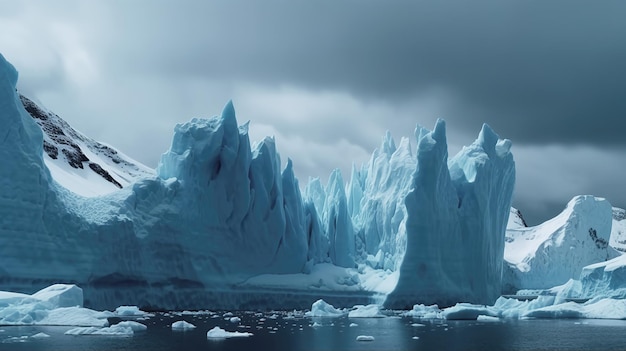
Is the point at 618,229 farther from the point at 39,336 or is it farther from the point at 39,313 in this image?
the point at 39,336

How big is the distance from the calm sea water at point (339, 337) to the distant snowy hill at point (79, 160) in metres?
32.9

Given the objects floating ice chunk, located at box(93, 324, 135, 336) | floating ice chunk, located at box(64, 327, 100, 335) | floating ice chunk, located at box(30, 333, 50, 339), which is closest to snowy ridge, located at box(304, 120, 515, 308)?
floating ice chunk, located at box(93, 324, 135, 336)

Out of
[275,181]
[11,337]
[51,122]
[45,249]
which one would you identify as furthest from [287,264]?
[51,122]

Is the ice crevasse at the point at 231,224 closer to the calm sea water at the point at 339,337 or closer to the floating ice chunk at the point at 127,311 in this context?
the floating ice chunk at the point at 127,311

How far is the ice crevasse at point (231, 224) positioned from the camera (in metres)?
22.6

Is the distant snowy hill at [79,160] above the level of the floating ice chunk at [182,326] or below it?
above

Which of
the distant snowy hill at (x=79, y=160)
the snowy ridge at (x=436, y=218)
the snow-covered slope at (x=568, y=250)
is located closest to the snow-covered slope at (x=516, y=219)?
the snow-covered slope at (x=568, y=250)

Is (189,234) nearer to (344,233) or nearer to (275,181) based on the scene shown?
(275,181)

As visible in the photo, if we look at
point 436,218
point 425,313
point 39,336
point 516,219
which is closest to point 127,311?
point 39,336

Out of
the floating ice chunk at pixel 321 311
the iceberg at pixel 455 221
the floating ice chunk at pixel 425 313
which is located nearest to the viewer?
the floating ice chunk at pixel 425 313

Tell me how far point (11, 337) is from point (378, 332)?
30.5 feet

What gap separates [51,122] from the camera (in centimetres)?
7206

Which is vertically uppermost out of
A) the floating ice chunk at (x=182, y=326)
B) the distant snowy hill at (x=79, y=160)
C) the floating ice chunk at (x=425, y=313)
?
the distant snowy hill at (x=79, y=160)

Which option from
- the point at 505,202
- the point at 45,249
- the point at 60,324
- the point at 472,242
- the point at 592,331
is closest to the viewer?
the point at 60,324
